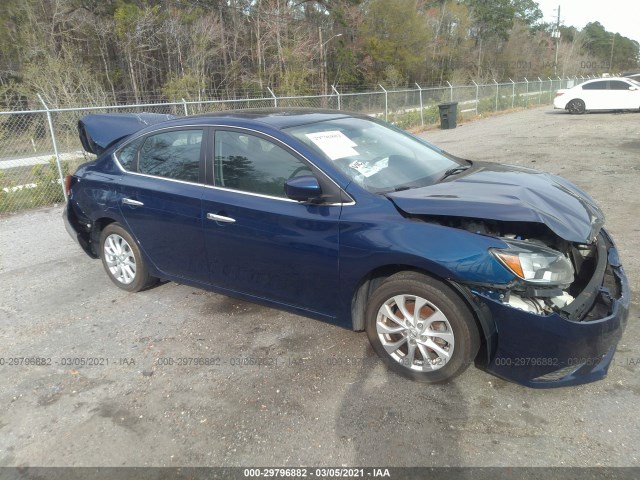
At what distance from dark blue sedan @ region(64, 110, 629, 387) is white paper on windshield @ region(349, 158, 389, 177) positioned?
16 mm

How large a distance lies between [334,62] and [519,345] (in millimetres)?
A: 41064

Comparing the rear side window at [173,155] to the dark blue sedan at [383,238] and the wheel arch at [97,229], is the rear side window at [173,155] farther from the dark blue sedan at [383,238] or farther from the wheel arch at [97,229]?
the wheel arch at [97,229]

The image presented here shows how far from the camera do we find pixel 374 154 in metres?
3.60

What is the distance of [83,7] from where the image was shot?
25625mm

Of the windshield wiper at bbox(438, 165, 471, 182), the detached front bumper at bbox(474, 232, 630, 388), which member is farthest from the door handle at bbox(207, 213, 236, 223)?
the detached front bumper at bbox(474, 232, 630, 388)

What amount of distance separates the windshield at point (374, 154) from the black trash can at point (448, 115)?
15.9m

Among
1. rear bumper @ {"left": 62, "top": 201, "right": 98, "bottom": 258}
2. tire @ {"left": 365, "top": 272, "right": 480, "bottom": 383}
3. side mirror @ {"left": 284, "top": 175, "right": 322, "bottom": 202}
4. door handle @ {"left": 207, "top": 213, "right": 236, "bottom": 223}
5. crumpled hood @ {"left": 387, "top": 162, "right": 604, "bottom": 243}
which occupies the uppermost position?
side mirror @ {"left": 284, "top": 175, "right": 322, "bottom": 202}

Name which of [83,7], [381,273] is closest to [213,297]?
[381,273]

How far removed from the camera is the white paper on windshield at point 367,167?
131 inches

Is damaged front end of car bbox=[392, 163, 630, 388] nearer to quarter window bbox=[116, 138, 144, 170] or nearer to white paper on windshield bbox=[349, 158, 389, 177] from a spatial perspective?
white paper on windshield bbox=[349, 158, 389, 177]

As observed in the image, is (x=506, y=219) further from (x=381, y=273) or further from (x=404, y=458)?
(x=404, y=458)

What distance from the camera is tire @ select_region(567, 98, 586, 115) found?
2219 centimetres

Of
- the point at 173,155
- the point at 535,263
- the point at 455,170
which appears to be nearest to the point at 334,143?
the point at 455,170

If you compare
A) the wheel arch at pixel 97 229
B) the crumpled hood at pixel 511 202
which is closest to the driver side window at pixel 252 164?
the crumpled hood at pixel 511 202
